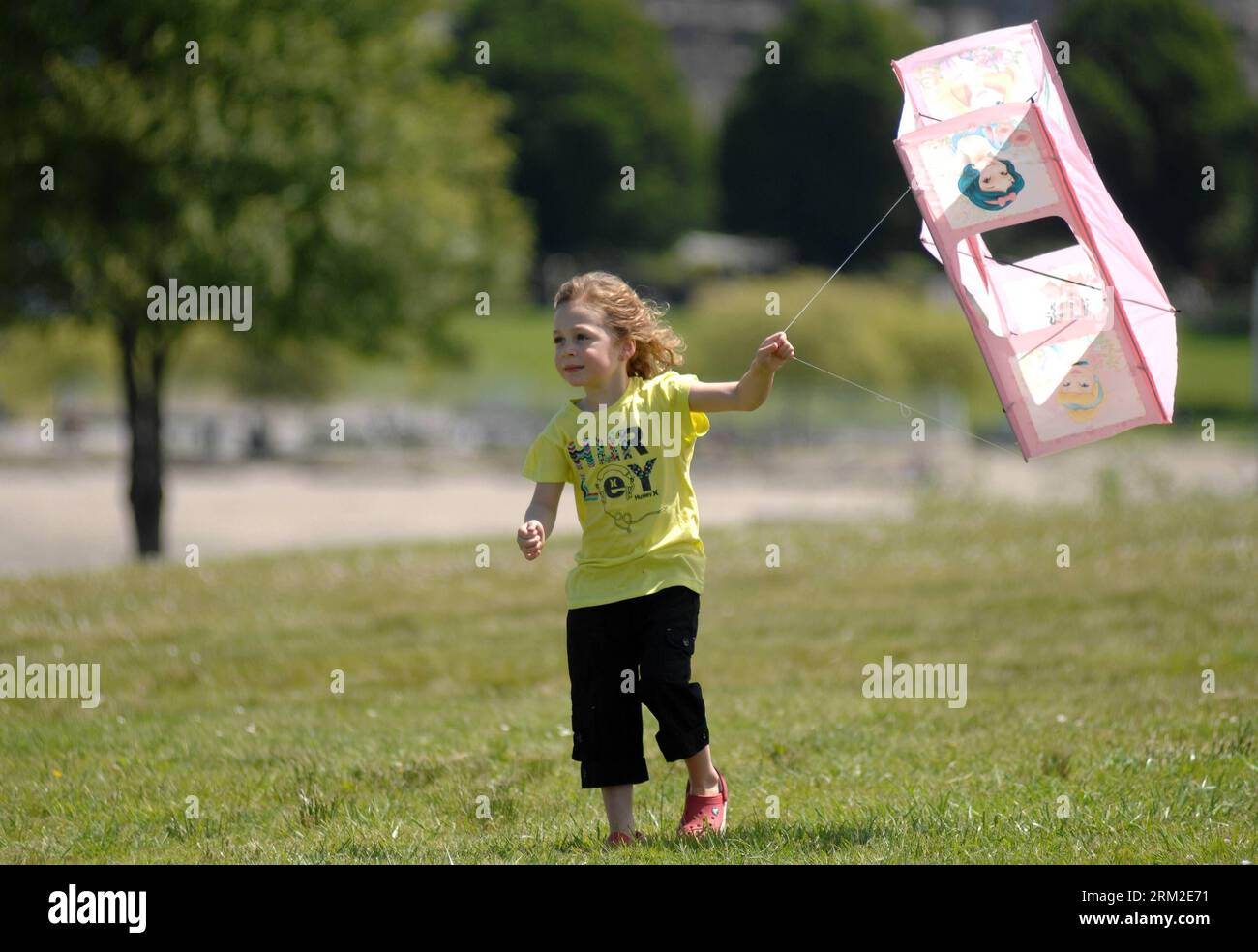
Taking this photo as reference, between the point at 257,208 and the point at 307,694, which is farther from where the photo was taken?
the point at 257,208

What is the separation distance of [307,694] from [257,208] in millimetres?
10020

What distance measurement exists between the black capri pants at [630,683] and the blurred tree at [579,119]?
7337cm

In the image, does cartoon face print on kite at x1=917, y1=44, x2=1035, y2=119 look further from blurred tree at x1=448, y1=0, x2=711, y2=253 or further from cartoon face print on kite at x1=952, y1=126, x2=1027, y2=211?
blurred tree at x1=448, y1=0, x2=711, y2=253

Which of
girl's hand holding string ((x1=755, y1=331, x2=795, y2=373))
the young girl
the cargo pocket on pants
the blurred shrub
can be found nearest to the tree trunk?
the young girl

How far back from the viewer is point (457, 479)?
38281 mm

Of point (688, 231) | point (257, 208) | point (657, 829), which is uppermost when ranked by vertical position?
point (688, 231)

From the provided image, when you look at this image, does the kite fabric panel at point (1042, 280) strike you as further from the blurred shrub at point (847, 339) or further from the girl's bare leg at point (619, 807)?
the blurred shrub at point (847, 339)

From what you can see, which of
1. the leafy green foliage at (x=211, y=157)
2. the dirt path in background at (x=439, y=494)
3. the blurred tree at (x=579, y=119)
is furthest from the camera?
the blurred tree at (x=579, y=119)

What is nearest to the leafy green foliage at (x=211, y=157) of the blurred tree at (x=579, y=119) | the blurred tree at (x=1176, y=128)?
the blurred tree at (x=1176, y=128)

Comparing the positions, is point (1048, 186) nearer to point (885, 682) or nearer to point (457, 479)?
point (885, 682)

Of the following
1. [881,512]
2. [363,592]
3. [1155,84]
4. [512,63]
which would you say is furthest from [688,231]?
[363,592]

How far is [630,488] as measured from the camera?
559 cm

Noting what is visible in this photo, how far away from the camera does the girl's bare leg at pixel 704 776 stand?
5.61 m

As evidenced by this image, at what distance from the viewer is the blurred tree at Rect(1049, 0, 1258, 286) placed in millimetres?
67312
